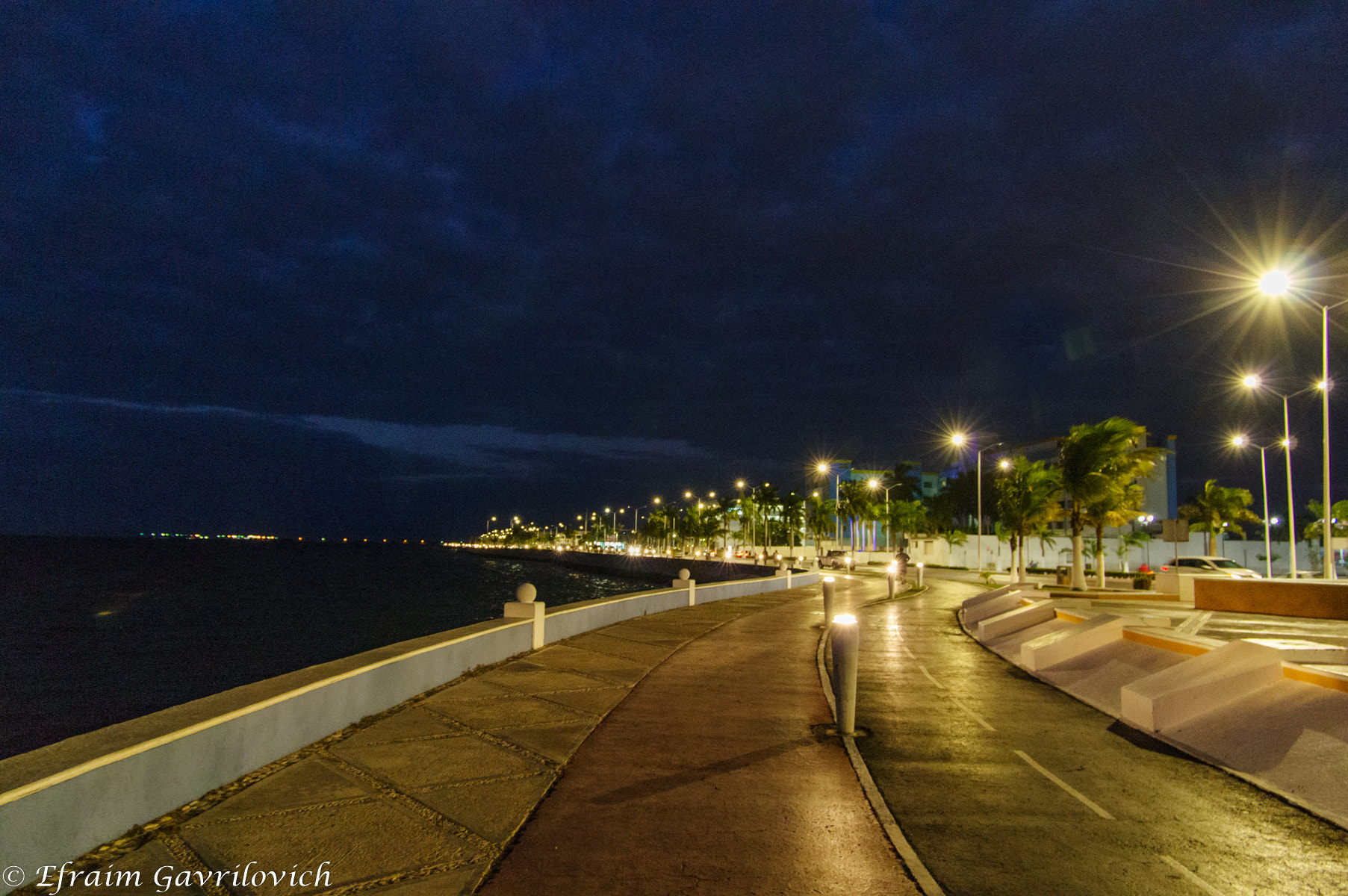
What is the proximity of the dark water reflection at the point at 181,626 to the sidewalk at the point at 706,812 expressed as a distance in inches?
897

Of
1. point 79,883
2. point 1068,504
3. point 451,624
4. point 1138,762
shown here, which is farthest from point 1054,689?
point 1068,504

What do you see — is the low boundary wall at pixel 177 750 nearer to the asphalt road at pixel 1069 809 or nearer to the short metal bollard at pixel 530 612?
the short metal bollard at pixel 530 612

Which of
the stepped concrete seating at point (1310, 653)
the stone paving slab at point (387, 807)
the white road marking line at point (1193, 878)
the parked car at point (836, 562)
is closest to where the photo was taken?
the stone paving slab at point (387, 807)

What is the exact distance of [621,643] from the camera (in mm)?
16188

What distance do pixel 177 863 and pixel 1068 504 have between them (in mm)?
110052

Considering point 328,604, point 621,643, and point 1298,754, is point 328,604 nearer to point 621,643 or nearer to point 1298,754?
point 621,643

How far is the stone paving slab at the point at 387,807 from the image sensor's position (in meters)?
5.09

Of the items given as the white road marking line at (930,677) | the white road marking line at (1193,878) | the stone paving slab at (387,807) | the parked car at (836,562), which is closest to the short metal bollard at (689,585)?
the white road marking line at (930,677)

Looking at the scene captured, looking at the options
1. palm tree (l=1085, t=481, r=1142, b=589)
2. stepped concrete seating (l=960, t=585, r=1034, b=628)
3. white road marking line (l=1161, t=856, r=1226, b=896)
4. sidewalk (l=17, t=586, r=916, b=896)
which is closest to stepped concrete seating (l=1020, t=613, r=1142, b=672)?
sidewalk (l=17, t=586, r=916, b=896)

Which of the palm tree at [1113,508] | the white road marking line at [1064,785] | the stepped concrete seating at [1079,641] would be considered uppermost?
the palm tree at [1113,508]

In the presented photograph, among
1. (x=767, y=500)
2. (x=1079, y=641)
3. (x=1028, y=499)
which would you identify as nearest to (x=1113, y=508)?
(x=1028, y=499)

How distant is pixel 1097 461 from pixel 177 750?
3512 centimetres

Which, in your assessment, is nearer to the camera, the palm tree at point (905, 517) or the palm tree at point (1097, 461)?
the palm tree at point (1097, 461)

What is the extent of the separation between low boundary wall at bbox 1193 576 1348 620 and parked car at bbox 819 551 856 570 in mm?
39840
